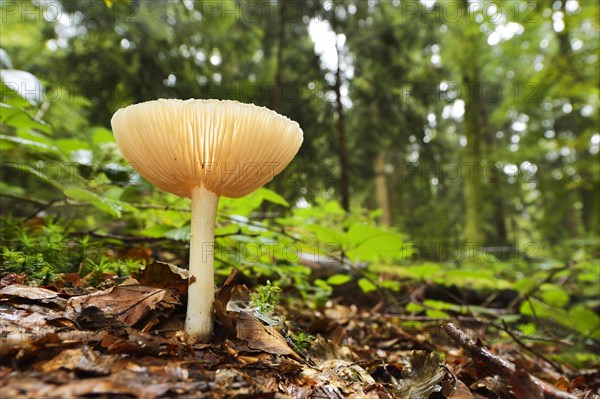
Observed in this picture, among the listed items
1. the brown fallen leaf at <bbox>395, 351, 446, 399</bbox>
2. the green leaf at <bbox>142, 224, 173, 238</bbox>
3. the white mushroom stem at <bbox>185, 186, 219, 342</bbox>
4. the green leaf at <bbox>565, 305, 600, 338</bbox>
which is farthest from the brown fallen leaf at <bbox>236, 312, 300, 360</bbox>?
the green leaf at <bbox>565, 305, 600, 338</bbox>

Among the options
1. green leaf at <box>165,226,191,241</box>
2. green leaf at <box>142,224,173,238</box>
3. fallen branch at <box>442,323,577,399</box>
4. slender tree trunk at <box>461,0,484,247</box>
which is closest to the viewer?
fallen branch at <box>442,323,577,399</box>

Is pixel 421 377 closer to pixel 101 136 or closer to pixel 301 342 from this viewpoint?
pixel 301 342

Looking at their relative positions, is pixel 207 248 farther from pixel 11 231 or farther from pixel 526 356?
pixel 526 356

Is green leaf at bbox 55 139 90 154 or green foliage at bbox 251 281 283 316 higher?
green leaf at bbox 55 139 90 154

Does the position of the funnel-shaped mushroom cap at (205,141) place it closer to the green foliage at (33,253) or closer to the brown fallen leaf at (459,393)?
the green foliage at (33,253)

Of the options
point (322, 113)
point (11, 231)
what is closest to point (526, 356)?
point (11, 231)

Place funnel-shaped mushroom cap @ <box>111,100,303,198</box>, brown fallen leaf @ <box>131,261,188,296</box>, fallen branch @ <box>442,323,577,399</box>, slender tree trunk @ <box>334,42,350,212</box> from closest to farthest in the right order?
fallen branch @ <box>442,323,577,399</box> < funnel-shaped mushroom cap @ <box>111,100,303,198</box> < brown fallen leaf @ <box>131,261,188,296</box> < slender tree trunk @ <box>334,42,350,212</box>

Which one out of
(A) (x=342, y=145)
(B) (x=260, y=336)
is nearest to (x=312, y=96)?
(A) (x=342, y=145)

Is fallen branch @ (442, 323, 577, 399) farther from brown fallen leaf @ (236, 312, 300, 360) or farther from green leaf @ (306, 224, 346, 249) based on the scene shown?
green leaf @ (306, 224, 346, 249)
